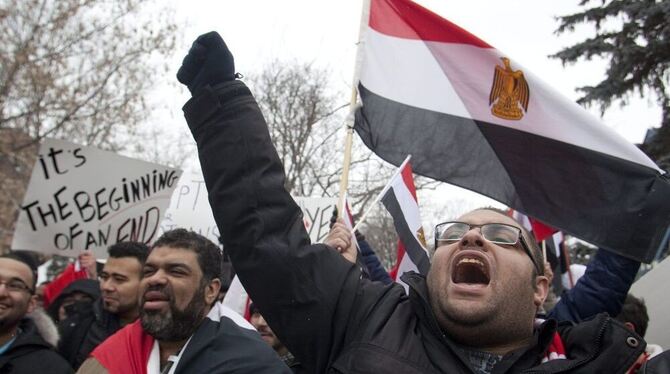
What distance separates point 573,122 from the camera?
13.5 ft

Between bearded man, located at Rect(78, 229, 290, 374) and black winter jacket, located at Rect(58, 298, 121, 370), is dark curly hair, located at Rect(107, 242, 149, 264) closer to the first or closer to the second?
black winter jacket, located at Rect(58, 298, 121, 370)

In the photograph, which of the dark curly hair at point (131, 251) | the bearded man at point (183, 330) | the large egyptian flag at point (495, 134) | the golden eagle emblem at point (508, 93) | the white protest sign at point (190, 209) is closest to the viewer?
the bearded man at point (183, 330)

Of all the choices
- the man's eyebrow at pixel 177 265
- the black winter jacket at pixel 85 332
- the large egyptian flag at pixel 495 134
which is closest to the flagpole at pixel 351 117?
the large egyptian flag at pixel 495 134

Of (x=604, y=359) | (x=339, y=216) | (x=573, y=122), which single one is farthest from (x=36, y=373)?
(x=573, y=122)

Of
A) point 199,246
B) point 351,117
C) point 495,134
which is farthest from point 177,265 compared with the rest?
point 495,134

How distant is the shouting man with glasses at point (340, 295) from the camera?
6.49 feet

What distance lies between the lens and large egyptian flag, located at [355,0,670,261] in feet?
12.4

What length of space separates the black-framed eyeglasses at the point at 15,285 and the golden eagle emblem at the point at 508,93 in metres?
2.79

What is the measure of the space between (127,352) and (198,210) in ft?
16.7

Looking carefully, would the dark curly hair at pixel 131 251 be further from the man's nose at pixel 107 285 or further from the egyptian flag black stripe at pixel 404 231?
the egyptian flag black stripe at pixel 404 231

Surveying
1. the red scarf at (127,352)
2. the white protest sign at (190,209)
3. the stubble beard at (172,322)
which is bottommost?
the white protest sign at (190,209)

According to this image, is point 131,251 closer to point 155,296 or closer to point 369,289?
point 155,296

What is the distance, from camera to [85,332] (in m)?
4.68

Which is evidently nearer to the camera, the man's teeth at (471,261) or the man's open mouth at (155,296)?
the man's teeth at (471,261)
